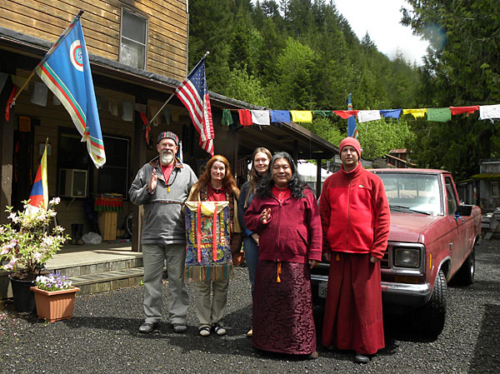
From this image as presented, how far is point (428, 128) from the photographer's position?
23.5 m

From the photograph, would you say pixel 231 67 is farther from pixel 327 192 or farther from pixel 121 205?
pixel 327 192

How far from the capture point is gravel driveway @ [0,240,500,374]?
3.63m

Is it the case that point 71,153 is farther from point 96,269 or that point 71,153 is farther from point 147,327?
point 147,327

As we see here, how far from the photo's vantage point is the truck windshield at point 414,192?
5301 millimetres

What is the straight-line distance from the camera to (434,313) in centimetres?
433

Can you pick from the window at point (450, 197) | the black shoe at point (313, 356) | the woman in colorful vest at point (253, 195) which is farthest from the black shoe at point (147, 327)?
the window at point (450, 197)

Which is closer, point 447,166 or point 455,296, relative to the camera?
point 455,296

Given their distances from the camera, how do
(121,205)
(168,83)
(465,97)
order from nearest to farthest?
(168,83), (121,205), (465,97)

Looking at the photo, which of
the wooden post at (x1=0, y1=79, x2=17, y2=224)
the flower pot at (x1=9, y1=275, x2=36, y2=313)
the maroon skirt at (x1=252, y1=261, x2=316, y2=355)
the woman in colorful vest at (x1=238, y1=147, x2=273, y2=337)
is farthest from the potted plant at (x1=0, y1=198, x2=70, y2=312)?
the maroon skirt at (x1=252, y1=261, x2=316, y2=355)

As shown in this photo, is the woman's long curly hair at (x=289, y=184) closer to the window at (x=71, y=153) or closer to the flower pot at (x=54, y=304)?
the flower pot at (x=54, y=304)

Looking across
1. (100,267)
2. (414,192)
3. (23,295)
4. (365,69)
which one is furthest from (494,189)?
(365,69)

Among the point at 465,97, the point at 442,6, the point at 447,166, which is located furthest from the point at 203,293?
the point at 447,166

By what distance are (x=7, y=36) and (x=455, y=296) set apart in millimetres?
6869

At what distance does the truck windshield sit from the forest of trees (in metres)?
12.3
